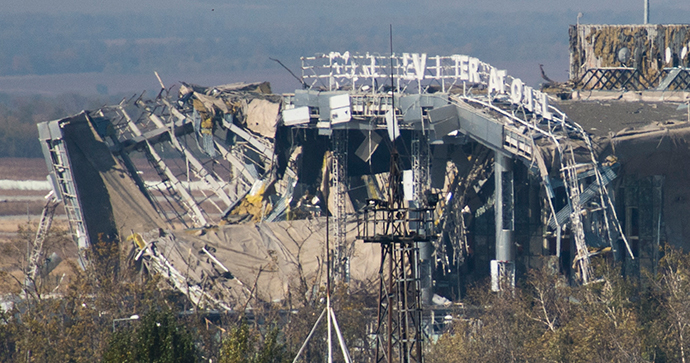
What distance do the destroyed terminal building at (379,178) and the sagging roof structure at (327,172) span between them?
157mm

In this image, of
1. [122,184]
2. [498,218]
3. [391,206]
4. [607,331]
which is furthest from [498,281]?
[391,206]

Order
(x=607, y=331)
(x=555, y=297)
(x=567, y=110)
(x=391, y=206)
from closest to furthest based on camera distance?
(x=391, y=206) → (x=607, y=331) → (x=555, y=297) → (x=567, y=110)

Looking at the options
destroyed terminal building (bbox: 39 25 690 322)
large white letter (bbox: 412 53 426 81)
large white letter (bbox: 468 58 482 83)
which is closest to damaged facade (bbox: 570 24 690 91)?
destroyed terminal building (bbox: 39 25 690 322)

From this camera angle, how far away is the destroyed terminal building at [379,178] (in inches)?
4564

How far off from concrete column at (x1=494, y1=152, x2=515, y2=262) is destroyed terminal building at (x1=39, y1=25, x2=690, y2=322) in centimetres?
15

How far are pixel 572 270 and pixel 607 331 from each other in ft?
71.8

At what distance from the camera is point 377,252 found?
121m

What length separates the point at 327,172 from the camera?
12750cm

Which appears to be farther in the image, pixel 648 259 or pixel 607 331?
pixel 648 259

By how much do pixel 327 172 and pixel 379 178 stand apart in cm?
510

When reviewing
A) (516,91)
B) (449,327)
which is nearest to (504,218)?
(516,91)

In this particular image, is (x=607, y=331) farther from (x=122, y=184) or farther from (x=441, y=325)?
→ (x=122, y=184)

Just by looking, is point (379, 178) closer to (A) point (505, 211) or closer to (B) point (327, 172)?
(B) point (327, 172)

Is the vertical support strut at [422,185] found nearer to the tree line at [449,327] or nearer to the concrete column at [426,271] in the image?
the concrete column at [426,271]
